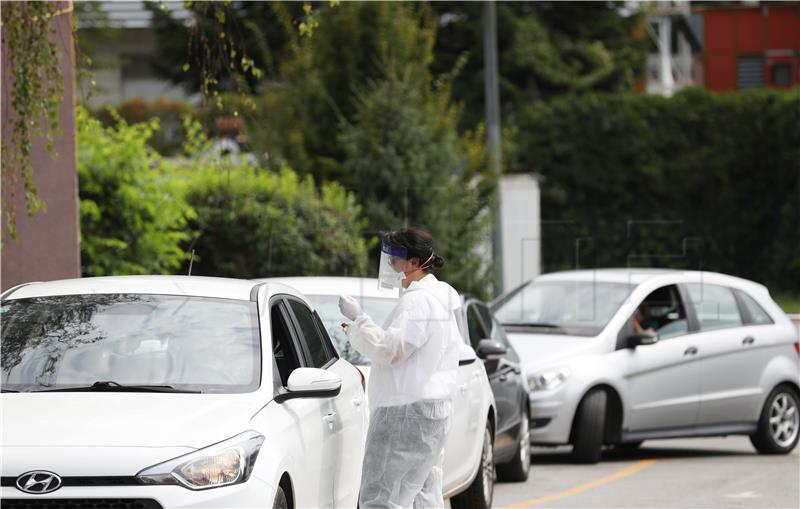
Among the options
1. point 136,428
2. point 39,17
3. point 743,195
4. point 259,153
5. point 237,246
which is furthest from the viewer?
point 743,195

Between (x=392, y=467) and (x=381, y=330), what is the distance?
2.23 ft

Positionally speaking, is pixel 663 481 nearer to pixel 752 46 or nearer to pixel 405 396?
pixel 405 396

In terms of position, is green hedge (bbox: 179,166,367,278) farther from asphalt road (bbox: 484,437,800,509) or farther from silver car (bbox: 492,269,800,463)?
asphalt road (bbox: 484,437,800,509)

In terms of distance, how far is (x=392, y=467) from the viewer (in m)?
6.98

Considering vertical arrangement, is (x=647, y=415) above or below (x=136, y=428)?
below

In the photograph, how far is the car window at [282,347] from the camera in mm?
6809

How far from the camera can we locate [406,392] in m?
7.05

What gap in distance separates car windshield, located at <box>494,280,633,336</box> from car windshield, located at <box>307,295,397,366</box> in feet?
14.2


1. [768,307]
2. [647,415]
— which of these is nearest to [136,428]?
[647,415]

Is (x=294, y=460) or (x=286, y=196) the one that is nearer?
→ (x=294, y=460)

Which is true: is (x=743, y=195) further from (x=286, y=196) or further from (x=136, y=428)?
(x=136, y=428)

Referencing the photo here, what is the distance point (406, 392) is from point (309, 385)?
2.51 ft

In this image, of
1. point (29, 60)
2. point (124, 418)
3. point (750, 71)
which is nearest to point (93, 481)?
point (124, 418)

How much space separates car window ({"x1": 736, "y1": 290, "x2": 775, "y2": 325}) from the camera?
14766 millimetres
